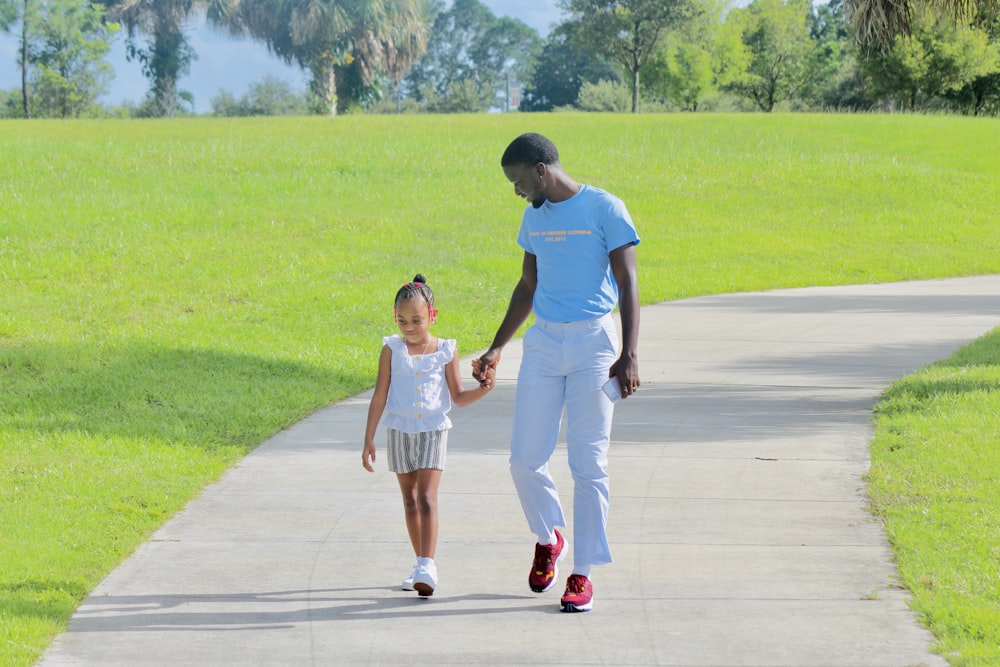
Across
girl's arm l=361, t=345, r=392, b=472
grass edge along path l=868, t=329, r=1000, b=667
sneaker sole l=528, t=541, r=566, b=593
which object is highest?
girl's arm l=361, t=345, r=392, b=472

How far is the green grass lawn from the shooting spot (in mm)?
7633

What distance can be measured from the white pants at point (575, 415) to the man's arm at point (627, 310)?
0.08 metres

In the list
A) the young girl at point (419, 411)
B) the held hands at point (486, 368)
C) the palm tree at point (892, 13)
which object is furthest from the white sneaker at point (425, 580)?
the palm tree at point (892, 13)

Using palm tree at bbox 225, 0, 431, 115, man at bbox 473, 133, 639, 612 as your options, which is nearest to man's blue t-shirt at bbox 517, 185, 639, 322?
man at bbox 473, 133, 639, 612

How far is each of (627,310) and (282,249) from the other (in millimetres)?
12942

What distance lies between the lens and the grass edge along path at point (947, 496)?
4.84 m

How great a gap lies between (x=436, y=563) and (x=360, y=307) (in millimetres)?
8709

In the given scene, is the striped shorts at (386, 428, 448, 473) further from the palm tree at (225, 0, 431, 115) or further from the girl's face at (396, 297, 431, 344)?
the palm tree at (225, 0, 431, 115)

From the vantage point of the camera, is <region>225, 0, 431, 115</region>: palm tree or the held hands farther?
<region>225, 0, 431, 115</region>: palm tree

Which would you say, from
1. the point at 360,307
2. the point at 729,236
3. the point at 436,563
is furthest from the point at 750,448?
the point at 729,236

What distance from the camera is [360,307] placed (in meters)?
14.3

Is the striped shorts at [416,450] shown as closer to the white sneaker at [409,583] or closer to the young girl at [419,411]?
the young girl at [419,411]

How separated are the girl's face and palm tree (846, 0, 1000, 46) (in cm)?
802

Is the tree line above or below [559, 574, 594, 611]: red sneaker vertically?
above
